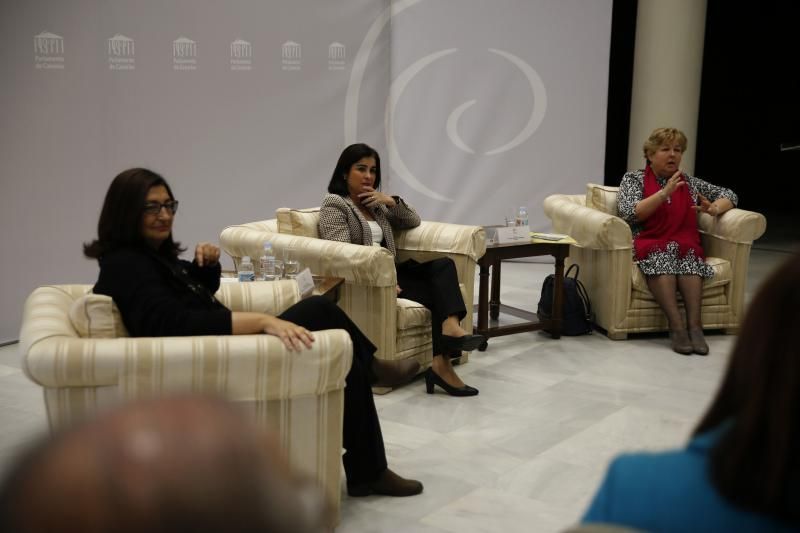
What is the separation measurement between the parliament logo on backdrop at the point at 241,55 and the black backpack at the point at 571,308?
8.40ft

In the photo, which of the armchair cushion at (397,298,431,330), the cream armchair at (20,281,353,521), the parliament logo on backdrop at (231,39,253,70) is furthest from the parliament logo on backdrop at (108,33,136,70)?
the cream armchair at (20,281,353,521)

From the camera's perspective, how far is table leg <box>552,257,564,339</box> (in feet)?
16.1

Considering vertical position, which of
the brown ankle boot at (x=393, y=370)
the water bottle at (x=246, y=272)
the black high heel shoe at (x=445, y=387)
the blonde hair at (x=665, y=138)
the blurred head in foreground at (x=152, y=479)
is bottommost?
the black high heel shoe at (x=445, y=387)

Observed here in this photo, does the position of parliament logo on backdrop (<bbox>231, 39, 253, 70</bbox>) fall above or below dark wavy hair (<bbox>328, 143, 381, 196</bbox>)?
above

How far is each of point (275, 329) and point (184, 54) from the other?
3.69m

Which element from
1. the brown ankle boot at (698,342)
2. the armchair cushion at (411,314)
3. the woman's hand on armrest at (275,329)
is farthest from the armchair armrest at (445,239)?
the woman's hand on armrest at (275,329)

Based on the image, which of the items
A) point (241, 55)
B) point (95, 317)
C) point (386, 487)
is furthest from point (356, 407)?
point (241, 55)

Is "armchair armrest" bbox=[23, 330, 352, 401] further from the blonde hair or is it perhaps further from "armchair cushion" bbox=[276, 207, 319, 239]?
the blonde hair

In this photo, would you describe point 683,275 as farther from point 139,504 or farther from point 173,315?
point 139,504

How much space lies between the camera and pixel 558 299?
4945 mm

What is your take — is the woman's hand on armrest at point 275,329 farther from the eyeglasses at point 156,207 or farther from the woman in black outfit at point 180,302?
the eyeglasses at point 156,207

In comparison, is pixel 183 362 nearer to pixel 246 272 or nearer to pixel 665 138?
pixel 246 272

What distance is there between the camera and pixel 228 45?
5871mm

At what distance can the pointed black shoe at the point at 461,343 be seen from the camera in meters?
3.93
